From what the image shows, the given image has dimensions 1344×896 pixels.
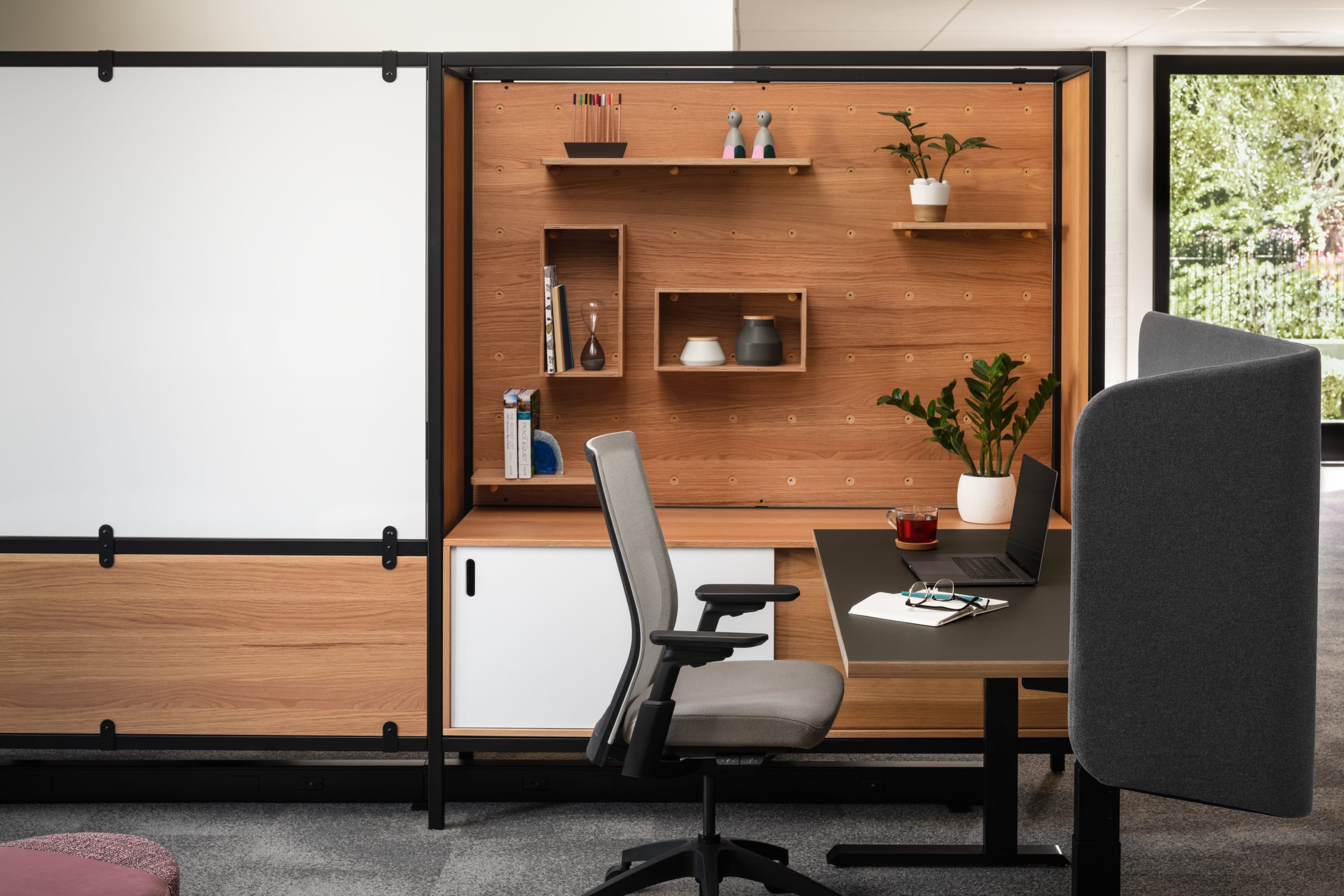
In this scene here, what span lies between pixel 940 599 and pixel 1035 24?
5624mm

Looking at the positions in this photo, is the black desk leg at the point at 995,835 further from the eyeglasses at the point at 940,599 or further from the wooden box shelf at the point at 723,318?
the wooden box shelf at the point at 723,318

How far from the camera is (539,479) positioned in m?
3.30

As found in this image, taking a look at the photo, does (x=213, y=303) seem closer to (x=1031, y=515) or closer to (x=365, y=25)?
(x=365, y=25)

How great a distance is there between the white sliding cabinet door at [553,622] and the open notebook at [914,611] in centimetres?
92

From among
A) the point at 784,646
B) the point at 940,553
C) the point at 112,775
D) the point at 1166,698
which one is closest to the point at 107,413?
the point at 112,775

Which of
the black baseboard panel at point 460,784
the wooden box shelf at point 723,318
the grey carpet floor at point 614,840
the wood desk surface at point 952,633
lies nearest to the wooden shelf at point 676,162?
the wooden box shelf at point 723,318

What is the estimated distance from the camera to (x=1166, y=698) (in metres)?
1.47

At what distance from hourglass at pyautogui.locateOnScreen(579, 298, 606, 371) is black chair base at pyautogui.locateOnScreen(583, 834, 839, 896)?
1.42 m

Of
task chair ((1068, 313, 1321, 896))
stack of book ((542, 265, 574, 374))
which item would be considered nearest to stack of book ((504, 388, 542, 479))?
stack of book ((542, 265, 574, 374))

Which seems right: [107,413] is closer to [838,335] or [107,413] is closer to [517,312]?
[517,312]

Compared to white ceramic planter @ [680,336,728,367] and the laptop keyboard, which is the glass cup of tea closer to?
the laptop keyboard

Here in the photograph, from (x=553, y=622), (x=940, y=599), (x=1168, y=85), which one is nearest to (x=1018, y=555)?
(x=940, y=599)

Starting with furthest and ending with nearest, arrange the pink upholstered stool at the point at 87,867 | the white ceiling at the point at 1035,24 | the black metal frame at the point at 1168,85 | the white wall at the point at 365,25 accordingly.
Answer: the black metal frame at the point at 1168,85, the white ceiling at the point at 1035,24, the white wall at the point at 365,25, the pink upholstered stool at the point at 87,867

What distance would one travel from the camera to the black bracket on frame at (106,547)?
303 cm
